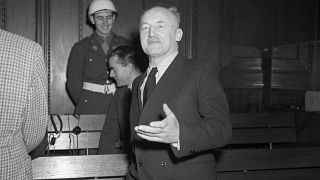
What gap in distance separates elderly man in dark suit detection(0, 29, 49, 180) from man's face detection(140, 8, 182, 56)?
56cm

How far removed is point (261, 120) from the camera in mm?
4684

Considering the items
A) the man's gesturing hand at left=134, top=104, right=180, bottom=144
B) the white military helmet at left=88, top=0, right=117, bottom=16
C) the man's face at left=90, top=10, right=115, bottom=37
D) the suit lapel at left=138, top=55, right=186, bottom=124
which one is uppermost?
the white military helmet at left=88, top=0, right=117, bottom=16

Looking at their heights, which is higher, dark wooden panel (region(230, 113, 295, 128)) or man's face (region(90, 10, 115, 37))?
man's face (region(90, 10, 115, 37))

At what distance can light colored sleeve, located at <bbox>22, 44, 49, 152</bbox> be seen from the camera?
5.57 ft

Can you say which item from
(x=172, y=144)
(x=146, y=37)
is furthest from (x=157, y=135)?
(x=146, y=37)

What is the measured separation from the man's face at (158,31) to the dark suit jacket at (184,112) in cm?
10

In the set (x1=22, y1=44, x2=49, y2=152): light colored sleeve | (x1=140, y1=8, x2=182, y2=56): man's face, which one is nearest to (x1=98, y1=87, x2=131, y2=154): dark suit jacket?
(x1=140, y1=8, x2=182, y2=56): man's face

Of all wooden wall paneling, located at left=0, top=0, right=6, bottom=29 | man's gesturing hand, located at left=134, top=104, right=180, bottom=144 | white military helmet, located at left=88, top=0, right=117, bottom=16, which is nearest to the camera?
man's gesturing hand, located at left=134, top=104, right=180, bottom=144

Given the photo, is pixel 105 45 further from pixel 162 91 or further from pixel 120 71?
pixel 162 91

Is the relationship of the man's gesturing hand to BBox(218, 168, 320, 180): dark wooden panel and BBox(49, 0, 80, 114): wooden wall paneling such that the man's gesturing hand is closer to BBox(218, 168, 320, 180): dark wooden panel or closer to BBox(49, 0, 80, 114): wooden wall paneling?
BBox(218, 168, 320, 180): dark wooden panel

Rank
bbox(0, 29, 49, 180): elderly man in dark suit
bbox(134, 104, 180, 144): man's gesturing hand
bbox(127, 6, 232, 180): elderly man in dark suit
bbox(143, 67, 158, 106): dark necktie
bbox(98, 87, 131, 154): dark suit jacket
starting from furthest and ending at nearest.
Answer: bbox(98, 87, 131, 154): dark suit jacket < bbox(143, 67, 158, 106): dark necktie < bbox(127, 6, 232, 180): elderly man in dark suit < bbox(0, 29, 49, 180): elderly man in dark suit < bbox(134, 104, 180, 144): man's gesturing hand

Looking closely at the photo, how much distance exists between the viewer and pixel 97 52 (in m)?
5.11

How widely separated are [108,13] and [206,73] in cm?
334

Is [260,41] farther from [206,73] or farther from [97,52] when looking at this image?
[206,73]
